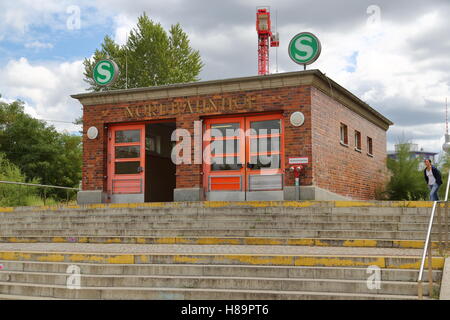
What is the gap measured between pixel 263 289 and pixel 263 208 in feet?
17.3

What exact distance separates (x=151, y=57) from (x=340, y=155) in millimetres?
30597

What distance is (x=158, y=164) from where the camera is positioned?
19.7 metres

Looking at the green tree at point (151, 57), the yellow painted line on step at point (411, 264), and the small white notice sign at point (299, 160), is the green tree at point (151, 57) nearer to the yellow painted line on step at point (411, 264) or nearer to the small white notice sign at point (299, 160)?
the small white notice sign at point (299, 160)

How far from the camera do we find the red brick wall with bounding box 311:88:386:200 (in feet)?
52.2

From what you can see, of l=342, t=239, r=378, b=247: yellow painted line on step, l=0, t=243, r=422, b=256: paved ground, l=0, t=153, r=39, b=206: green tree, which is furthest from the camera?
l=0, t=153, r=39, b=206: green tree

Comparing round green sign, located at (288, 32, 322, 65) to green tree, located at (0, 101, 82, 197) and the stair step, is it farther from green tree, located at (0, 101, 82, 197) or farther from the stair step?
green tree, located at (0, 101, 82, 197)

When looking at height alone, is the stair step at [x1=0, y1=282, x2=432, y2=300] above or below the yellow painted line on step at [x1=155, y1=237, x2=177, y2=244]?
below

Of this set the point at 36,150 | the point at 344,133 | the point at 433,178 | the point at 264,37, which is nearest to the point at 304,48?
the point at 344,133

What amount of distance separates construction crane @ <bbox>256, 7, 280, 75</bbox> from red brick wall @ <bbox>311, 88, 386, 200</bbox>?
2877 centimetres

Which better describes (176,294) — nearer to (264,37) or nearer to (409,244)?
(409,244)

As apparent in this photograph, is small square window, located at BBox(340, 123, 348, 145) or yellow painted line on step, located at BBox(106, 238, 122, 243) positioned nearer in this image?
yellow painted line on step, located at BBox(106, 238, 122, 243)

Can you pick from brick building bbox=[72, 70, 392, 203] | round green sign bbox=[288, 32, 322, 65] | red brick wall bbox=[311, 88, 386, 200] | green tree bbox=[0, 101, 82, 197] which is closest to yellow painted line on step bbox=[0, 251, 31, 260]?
brick building bbox=[72, 70, 392, 203]

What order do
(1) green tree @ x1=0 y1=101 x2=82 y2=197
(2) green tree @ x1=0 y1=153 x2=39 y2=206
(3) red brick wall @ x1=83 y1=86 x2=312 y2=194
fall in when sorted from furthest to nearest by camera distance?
(1) green tree @ x1=0 y1=101 x2=82 y2=197 < (2) green tree @ x1=0 y1=153 x2=39 y2=206 < (3) red brick wall @ x1=83 y1=86 x2=312 y2=194

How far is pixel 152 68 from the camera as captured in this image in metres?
45.4
